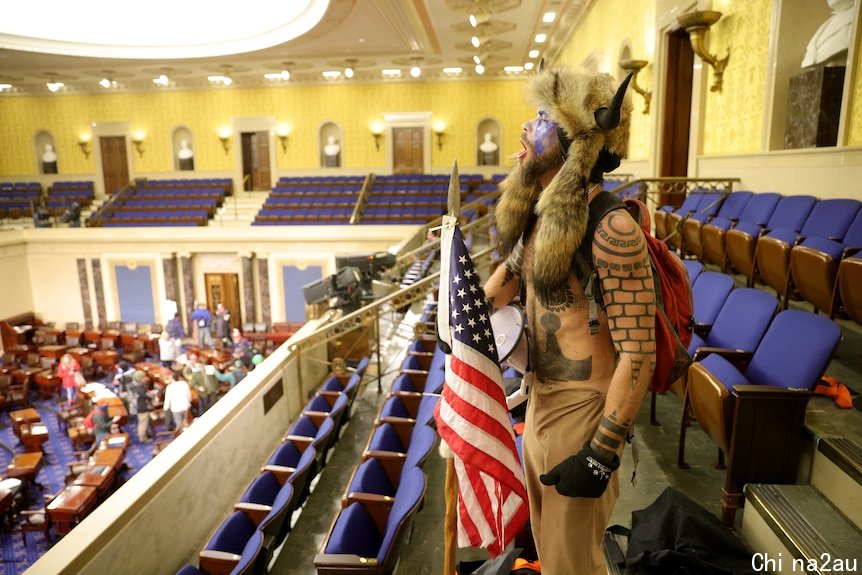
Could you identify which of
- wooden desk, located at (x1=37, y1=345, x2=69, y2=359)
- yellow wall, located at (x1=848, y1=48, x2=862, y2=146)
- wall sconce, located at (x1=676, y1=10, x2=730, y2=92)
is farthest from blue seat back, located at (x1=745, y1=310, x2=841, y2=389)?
wooden desk, located at (x1=37, y1=345, x2=69, y2=359)

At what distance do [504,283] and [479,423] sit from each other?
47 centimetres

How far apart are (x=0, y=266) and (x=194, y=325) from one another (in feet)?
18.7

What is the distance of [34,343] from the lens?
15.8 m

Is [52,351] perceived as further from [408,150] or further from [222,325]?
[408,150]

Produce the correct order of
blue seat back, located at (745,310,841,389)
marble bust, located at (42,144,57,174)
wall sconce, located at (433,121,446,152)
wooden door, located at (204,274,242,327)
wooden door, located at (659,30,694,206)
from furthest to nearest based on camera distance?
1. marble bust, located at (42,144,57,174)
2. wall sconce, located at (433,121,446,152)
3. wooden door, located at (204,274,242,327)
4. wooden door, located at (659,30,694,206)
5. blue seat back, located at (745,310,841,389)

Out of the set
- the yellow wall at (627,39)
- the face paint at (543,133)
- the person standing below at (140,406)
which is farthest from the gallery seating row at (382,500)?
the person standing below at (140,406)

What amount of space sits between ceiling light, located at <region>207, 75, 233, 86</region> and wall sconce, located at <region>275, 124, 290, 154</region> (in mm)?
2216

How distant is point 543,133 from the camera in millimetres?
1619

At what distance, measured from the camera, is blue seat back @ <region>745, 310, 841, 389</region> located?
2.37 m

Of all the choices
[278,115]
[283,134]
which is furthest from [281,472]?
[278,115]

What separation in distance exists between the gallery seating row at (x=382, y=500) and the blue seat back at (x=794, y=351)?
1.75 meters

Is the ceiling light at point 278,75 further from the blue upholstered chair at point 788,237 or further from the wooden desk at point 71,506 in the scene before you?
the blue upholstered chair at point 788,237

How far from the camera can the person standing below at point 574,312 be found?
4.78 ft

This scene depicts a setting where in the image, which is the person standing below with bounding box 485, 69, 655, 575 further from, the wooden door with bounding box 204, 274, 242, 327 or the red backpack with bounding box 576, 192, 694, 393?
the wooden door with bounding box 204, 274, 242, 327
